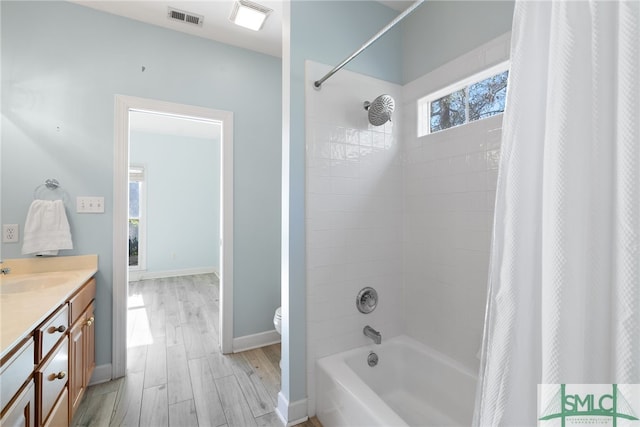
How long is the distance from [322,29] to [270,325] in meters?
2.43

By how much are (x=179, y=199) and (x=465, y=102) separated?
16.5 feet

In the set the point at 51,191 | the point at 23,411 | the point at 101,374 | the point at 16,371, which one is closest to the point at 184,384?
the point at 101,374

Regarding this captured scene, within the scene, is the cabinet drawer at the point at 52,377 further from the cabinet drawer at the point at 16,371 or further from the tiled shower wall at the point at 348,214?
the tiled shower wall at the point at 348,214

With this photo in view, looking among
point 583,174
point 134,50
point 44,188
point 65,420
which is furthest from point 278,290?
point 583,174

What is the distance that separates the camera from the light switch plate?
196cm

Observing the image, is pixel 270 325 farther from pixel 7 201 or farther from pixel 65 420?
pixel 7 201

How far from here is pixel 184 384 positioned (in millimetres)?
1994

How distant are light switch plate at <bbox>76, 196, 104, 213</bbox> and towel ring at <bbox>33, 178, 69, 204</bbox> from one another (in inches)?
3.1

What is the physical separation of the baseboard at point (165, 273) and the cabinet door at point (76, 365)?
352 centimetres

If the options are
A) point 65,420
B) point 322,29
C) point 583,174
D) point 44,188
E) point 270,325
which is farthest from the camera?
point 270,325

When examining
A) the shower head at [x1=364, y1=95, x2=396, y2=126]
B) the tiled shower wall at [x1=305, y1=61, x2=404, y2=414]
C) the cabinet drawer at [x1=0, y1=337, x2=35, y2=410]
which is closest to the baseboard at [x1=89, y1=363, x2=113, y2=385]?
the cabinet drawer at [x1=0, y1=337, x2=35, y2=410]

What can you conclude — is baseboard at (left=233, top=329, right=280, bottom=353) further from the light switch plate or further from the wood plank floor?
the light switch plate

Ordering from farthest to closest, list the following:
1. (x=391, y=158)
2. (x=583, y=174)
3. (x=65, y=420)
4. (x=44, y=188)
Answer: (x=391, y=158) → (x=44, y=188) → (x=65, y=420) → (x=583, y=174)

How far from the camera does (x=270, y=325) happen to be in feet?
8.63
